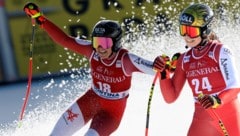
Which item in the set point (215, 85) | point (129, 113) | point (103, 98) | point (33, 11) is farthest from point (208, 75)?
point (129, 113)

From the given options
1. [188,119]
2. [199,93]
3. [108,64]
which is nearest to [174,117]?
[188,119]

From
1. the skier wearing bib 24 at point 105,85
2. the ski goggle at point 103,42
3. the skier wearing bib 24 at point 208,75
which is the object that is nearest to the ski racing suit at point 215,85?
the skier wearing bib 24 at point 208,75

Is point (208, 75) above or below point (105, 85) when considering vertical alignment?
above

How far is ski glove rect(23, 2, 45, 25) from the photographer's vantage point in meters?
4.88

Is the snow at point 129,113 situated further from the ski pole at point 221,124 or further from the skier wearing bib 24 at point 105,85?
the ski pole at point 221,124

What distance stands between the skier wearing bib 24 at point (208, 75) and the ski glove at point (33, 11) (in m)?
1.48

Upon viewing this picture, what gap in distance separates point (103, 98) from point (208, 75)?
1.03 m

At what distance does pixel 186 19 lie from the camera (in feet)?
12.5

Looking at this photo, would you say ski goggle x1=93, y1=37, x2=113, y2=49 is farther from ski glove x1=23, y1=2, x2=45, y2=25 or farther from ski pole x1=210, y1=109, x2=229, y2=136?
ski pole x1=210, y1=109, x2=229, y2=136

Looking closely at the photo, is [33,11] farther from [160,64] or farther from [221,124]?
[221,124]

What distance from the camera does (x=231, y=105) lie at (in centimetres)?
375

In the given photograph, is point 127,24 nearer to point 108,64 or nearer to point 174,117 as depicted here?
point 174,117

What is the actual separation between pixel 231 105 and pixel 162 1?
5299mm

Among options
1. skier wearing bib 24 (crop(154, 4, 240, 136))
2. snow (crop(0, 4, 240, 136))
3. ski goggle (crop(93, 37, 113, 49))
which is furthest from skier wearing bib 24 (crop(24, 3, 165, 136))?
snow (crop(0, 4, 240, 136))
